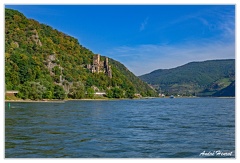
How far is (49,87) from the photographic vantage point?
70062mm

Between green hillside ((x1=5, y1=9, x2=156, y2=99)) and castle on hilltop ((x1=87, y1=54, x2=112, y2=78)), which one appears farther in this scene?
castle on hilltop ((x1=87, y1=54, x2=112, y2=78))

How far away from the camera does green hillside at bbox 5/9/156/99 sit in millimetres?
69500

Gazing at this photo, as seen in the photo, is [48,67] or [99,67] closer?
[48,67]

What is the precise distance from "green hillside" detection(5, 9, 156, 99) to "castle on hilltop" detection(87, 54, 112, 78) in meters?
0.82

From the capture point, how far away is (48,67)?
8919 centimetres

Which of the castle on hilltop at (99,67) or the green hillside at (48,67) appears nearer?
the green hillside at (48,67)

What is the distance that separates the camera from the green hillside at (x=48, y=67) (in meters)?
69.5

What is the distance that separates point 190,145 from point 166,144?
0.93 meters

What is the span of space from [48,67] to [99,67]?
121ft

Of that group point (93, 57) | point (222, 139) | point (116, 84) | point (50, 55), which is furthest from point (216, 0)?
point (93, 57)

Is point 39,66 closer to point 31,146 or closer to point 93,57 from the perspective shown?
point 93,57

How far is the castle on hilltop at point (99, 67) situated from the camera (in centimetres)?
11909

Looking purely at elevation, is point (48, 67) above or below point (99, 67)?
below

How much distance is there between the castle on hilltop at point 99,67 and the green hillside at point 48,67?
82cm
